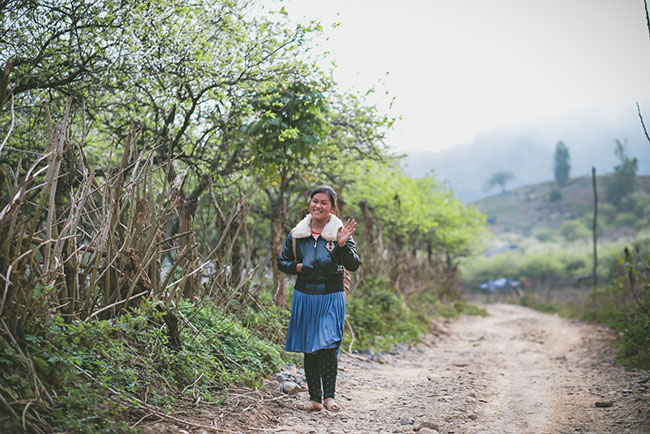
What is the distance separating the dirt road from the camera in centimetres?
355

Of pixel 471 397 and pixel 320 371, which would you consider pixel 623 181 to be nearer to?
pixel 471 397

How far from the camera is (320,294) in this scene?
12.7ft

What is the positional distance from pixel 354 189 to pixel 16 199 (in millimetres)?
11771

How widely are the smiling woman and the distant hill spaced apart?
71993 millimetres

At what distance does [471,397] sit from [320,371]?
160 cm

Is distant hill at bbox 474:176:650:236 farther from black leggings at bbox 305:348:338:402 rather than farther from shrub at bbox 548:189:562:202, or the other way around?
black leggings at bbox 305:348:338:402

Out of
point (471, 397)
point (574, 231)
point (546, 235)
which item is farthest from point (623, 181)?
point (471, 397)

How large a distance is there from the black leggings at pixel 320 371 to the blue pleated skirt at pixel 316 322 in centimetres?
9

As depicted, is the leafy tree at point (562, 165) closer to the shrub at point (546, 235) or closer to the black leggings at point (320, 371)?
the shrub at point (546, 235)

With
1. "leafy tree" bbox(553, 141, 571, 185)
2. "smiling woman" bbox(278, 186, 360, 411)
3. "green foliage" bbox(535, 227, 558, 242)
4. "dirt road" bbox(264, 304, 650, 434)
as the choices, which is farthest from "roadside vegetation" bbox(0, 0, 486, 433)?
"leafy tree" bbox(553, 141, 571, 185)

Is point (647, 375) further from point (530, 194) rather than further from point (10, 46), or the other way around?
point (530, 194)

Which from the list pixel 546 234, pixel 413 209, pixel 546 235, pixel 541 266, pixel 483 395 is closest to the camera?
pixel 483 395

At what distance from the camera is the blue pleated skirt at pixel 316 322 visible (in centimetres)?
376

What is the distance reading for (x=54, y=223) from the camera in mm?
2959
